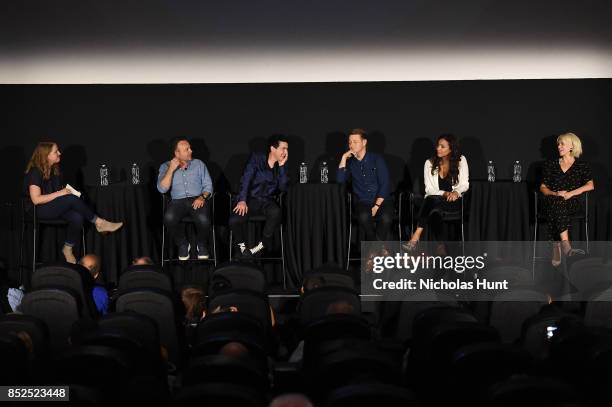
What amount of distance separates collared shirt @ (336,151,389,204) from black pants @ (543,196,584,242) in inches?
59.8

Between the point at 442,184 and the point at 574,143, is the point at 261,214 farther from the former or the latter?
the point at 574,143

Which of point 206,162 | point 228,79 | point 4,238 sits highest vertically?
point 228,79

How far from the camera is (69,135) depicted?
9648 mm

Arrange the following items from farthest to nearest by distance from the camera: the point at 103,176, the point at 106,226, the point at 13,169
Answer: the point at 13,169, the point at 103,176, the point at 106,226

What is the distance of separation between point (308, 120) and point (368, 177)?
3.80ft

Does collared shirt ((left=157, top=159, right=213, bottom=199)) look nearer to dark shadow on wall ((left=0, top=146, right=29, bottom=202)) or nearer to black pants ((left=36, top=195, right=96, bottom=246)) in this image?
black pants ((left=36, top=195, right=96, bottom=246))

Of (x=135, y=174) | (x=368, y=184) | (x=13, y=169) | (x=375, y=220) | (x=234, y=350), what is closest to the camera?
(x=234, y=350)

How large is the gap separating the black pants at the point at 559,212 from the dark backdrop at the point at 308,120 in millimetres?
973

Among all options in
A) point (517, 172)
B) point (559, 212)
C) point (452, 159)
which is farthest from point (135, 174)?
point (559, 212)

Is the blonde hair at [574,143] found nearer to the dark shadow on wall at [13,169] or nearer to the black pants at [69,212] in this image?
the black pants at [69,212]

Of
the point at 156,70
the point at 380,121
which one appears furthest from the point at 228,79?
the point at 380,121

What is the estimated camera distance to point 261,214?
28.6 ft

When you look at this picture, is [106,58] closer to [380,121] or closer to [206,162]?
[206,162]

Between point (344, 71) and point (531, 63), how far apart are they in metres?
1.91
